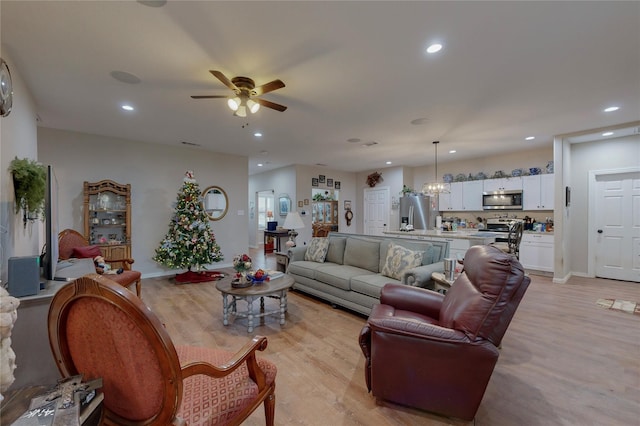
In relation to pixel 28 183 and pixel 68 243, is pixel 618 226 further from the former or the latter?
pixel 68 243

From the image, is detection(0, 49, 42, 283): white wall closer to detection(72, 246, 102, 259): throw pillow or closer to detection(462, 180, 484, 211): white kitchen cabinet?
detection(72, 246, 102, 259): throw pillow

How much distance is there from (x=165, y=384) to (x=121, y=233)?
5.09 m

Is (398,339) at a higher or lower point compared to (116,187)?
lower

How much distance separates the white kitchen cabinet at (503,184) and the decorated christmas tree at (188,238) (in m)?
6.22

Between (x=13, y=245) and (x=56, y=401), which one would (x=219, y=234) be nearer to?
(x=13, y=245)

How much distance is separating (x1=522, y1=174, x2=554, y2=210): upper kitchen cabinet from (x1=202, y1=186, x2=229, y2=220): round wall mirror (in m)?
6.56

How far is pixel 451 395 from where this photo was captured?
5.25ft

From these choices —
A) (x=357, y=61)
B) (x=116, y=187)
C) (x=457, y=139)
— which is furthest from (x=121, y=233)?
(x=457, y=139)

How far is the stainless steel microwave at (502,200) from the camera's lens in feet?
19.6

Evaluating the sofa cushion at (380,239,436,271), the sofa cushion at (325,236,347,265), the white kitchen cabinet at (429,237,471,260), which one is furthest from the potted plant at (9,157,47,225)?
the white kitchen cabinet at (429,237,471,260)

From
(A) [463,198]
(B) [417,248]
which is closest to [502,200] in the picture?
(A) [463,198]

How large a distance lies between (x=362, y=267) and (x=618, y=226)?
487cm

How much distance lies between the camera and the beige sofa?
3.07 metres

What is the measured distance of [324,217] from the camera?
28.7ft
